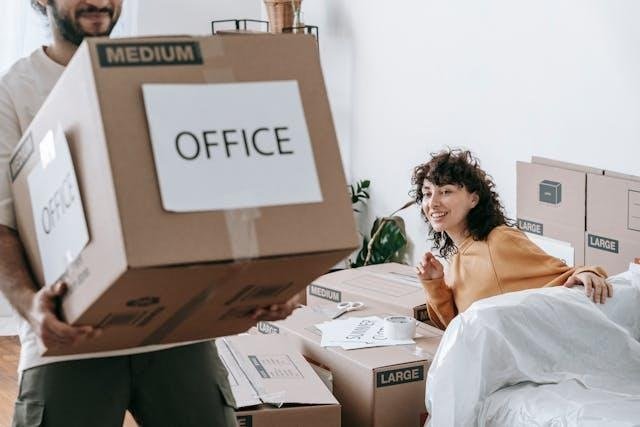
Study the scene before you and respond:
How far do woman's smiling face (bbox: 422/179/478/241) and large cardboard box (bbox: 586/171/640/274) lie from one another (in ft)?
1.05

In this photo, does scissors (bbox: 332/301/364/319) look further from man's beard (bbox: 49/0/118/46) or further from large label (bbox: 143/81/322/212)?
large label (bbox: 143/81/322/212)

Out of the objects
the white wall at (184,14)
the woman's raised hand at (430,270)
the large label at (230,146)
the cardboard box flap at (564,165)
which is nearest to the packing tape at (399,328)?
the woman's raised hand at (430,270)

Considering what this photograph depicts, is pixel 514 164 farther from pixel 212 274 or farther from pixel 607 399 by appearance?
pixel 212 274

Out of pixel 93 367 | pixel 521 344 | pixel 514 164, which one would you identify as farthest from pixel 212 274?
pixel 514 164

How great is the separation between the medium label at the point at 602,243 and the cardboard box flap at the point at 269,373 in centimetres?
83

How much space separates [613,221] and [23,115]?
165 centimetres

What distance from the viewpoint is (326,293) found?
122 inches

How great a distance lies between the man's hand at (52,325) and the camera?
121 cm

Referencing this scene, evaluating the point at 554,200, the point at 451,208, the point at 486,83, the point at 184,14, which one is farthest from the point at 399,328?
the point at 184,14

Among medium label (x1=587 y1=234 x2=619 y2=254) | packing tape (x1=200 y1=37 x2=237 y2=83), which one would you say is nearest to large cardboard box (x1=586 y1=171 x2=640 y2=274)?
medium label (x1=587 y1=234 x2=619 y2=254)

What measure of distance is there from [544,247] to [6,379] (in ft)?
6.60

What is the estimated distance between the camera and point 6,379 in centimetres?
356

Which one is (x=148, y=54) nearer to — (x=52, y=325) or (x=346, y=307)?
(x=52, y=325)

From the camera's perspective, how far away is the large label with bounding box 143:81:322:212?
3.63ft
